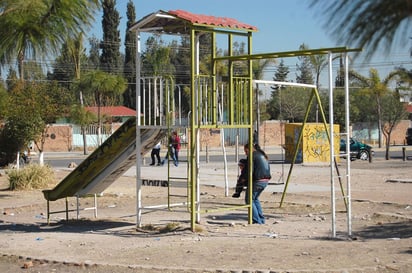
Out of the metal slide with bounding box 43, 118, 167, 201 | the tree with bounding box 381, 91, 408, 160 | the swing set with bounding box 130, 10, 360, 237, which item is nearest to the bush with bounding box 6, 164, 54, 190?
the metal slide with bounding box 43, 118, 167, 201

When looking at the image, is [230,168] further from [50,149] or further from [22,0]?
[50,149]

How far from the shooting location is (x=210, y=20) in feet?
46.7

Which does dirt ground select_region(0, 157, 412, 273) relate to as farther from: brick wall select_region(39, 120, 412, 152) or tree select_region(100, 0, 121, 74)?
tree select_region(100, 0, 121, 74)

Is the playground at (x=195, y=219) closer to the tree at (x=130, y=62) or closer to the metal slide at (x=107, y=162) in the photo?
the metal slide at (x=107, y=162)

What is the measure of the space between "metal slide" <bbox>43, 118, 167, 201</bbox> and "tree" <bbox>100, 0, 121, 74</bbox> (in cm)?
5536

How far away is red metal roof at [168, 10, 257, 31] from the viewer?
13.8 metres

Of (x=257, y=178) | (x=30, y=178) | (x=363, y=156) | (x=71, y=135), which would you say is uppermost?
(x=71, y=135)

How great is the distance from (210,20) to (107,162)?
3.96 meters

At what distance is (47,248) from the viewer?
12.2m

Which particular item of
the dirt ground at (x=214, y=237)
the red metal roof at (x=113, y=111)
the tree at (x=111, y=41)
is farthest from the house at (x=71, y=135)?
the dirt ground at (x=214, y=237)

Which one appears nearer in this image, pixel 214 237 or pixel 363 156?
pixel 214 237

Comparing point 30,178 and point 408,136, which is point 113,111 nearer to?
point 408,136

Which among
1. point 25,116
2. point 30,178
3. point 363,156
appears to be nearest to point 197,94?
point 30,178

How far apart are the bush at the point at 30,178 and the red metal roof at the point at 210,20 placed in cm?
1089
